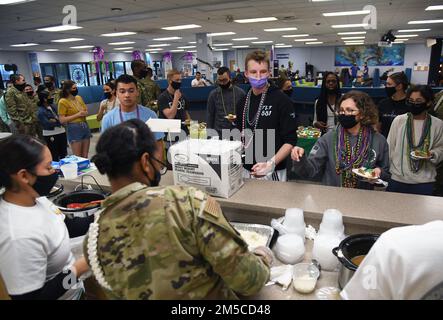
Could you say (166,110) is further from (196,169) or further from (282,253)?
(282,253)

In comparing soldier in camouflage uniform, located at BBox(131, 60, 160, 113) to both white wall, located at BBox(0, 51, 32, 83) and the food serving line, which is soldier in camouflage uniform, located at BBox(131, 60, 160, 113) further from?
white wall, located at BBox(0, 51, 32, 83)

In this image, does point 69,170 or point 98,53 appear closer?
point 69,170

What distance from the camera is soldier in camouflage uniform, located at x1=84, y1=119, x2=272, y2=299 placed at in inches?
34.0

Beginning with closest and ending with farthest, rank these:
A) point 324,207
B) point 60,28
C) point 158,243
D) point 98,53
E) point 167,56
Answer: point 158,243, point 324,207, point 60,28, point 98,53, point 167,56

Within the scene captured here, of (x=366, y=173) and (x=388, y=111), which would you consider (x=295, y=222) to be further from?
(x=388, y=111)

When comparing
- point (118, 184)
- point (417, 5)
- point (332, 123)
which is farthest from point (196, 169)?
point (417, 5)

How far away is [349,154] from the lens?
6.61 feet

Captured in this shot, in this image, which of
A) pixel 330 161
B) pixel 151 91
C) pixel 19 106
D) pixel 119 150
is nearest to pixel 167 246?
pixel 119 150

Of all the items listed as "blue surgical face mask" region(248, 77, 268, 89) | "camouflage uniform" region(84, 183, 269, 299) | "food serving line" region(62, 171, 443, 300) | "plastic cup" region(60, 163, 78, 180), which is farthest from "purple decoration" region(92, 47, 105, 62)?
"camouflage uniform" region(84, 183, 269, 299)

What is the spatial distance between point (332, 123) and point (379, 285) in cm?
343

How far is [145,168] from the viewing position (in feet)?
3.24

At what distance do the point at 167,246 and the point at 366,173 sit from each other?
1396mm

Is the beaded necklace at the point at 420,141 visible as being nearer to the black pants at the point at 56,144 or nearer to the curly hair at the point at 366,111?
the curly hair at the point at 366,111

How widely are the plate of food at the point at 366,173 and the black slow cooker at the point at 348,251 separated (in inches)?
23.1
